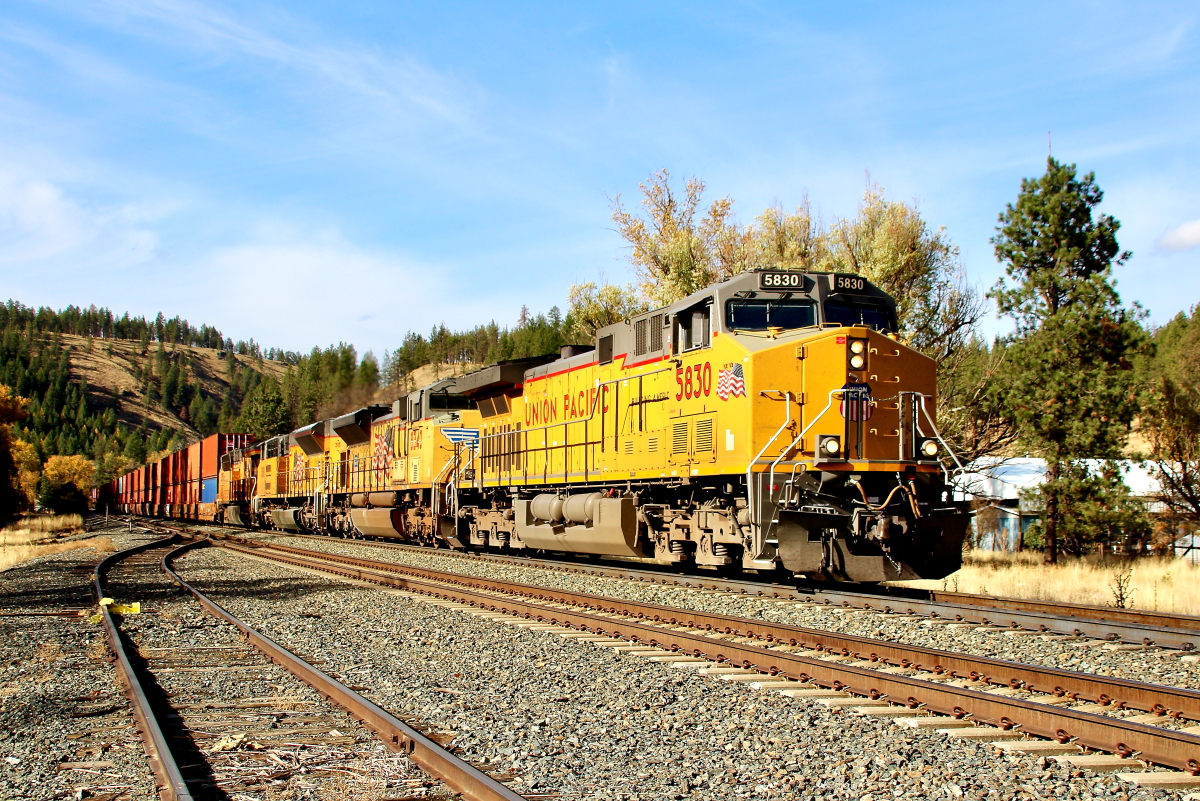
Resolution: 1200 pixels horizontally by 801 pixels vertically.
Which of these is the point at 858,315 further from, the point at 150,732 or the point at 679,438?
the point at 150,732

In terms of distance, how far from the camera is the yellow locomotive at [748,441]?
35.2 ft

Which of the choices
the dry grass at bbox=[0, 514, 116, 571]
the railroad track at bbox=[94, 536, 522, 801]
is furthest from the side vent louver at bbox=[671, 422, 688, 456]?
the dry grass at bbox=[0, 514, 116, 571]

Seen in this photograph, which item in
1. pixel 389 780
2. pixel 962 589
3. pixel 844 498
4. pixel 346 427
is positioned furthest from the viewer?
pixel 346 427

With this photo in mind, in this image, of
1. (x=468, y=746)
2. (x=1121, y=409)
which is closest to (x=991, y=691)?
Answer: (x=468, y=746)

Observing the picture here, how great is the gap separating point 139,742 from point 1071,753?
5002 millimetres

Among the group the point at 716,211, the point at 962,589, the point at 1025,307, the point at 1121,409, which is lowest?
the point at 962,589

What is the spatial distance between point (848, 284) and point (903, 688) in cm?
673

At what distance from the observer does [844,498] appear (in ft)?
35.9

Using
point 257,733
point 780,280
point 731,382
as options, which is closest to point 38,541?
point 731,382

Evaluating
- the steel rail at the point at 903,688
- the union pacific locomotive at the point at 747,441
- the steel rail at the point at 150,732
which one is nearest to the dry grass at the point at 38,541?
the union pacific locomotive at the point at 747,441

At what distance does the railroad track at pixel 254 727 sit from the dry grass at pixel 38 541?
46.7 ft

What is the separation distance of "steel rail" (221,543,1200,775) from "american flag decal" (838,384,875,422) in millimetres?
3240

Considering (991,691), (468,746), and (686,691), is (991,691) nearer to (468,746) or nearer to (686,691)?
(686,691)

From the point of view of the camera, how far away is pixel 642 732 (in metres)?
5.55
